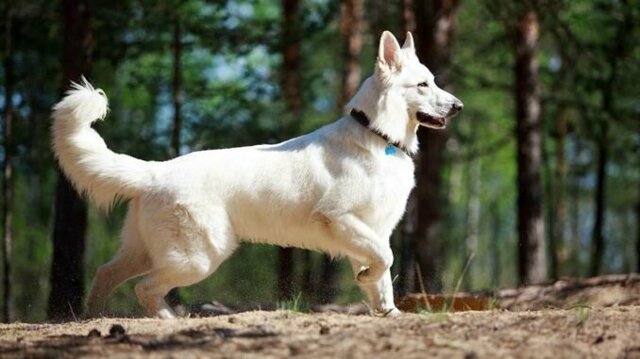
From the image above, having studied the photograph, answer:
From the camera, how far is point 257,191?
25.6 ft

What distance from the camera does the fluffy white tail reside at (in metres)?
7.72

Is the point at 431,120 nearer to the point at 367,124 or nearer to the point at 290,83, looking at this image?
the point at 367,124

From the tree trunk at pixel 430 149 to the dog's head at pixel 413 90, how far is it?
731 cm

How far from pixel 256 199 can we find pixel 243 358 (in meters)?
2.66

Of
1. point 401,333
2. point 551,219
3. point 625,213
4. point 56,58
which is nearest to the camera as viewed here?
point 401,333

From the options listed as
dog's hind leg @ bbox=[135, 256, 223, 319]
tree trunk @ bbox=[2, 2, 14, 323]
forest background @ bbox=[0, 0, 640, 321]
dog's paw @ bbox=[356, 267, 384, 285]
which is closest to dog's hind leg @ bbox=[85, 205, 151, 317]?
dog's hind leg @ bbox=[135, 256, 223, 319]

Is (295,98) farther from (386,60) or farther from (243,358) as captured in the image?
(243,358)

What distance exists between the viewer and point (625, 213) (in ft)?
132

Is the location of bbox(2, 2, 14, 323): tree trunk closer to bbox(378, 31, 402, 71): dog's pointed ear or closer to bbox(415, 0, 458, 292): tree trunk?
→ bbox(415, 0, 458, 292): tree trunk

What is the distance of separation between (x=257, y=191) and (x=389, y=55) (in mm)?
1646

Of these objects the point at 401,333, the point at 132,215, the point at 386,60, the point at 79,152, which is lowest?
the point at 401,333

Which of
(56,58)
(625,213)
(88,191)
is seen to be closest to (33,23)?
(56,58)

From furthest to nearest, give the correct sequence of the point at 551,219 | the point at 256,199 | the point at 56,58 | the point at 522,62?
the point at 551,219 < the point at 56,58 < the point at 522,62 < the point at 256,199

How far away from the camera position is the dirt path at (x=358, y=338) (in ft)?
17.8
